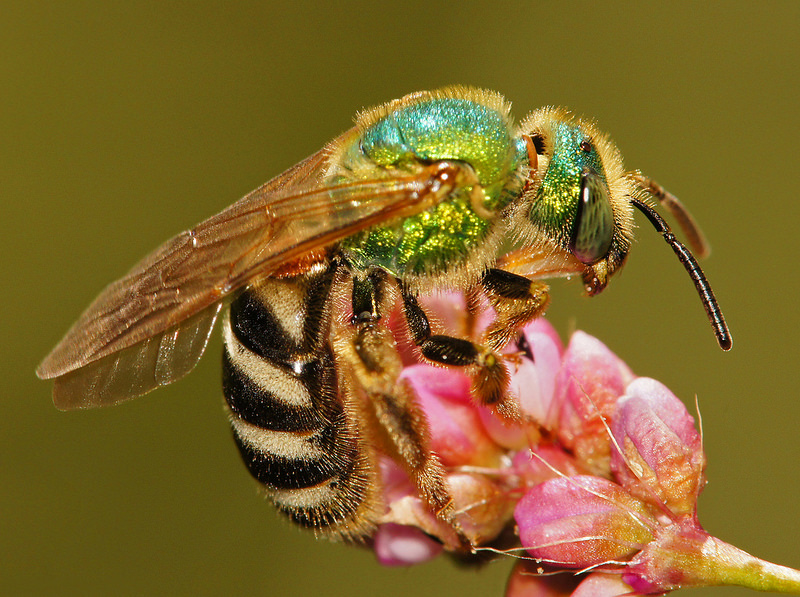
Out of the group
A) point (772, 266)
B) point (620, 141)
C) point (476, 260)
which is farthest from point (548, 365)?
point (620, 141)

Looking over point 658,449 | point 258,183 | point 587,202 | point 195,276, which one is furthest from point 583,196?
point 258,183

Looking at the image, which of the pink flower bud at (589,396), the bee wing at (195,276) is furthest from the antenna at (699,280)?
the bee wing at (195,276)

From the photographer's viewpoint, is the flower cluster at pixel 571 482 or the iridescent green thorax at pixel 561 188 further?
the iridescent green thorax at pixel 561 188

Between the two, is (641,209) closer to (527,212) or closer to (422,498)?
(527,212)

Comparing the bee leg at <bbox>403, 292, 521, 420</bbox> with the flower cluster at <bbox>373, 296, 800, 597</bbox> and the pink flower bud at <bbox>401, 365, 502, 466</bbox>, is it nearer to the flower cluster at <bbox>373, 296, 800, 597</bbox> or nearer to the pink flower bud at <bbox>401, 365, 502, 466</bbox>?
the flower cluster at <bbox>373, 296, 800, 597</bbox>

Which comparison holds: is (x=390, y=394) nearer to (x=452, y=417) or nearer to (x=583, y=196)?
(x=452, y=417)

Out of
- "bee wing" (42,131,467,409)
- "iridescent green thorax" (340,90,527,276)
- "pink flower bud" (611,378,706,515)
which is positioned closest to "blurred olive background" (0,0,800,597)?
"pink flower bud" (611,378,706,515)

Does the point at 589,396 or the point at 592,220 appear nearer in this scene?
the point at 592,220

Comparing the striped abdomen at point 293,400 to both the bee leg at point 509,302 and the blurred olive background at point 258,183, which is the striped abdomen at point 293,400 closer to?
the bee leg at point 509,302
